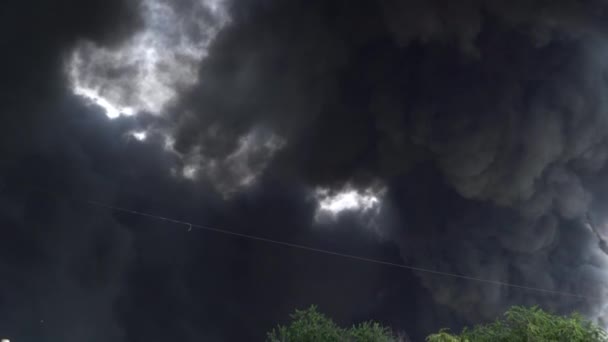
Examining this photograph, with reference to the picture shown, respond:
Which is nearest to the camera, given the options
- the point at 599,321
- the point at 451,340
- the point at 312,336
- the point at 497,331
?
the point at 451,340

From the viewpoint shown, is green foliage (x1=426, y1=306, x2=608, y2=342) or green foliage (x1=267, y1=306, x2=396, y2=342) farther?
green foliage (x1=267, y1=306, x2=396, y2=342)

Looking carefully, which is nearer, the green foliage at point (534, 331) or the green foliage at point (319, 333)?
the green foliage at point (534, 331)

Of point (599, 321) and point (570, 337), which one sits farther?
point (599, 321)

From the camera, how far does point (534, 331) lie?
79.0ft

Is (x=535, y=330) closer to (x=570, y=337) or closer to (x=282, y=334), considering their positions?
(x=570, y=337)

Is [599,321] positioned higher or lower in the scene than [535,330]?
higher

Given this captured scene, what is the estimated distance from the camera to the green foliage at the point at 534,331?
2372 cm

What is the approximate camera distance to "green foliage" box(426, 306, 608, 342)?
→ 77.8 feet

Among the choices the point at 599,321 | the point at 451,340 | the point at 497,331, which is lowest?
the point at 451,340

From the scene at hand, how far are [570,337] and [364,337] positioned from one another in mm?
14281

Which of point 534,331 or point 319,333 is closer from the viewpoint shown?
point 534,331

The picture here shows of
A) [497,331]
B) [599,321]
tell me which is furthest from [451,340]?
[599,321]

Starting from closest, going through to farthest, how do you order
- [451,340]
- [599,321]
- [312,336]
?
[451,340], [312,336], [599,321]

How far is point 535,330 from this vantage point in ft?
79.5
